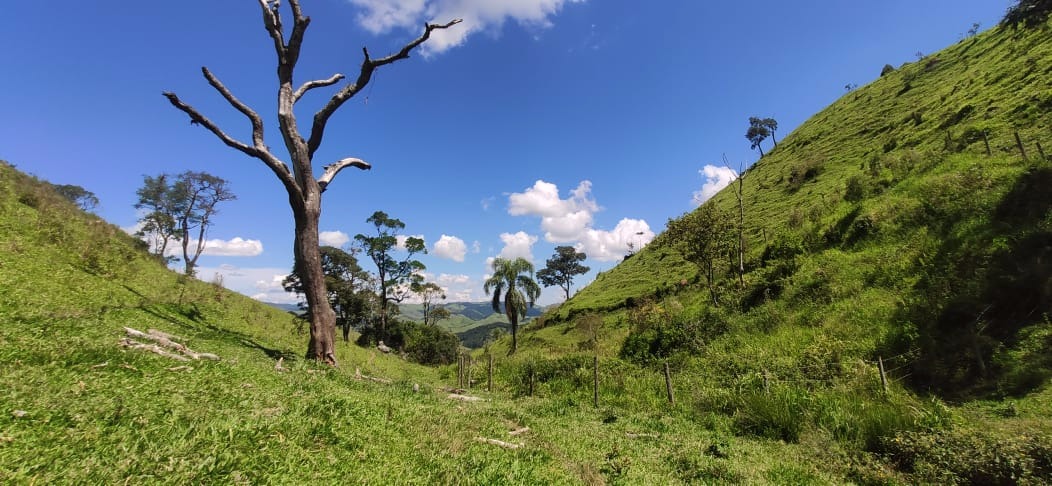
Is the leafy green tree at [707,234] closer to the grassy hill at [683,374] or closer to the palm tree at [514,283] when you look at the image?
the grassy hill at [683,374]

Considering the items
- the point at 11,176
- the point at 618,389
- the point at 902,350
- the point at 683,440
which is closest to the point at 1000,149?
the point at 902,350

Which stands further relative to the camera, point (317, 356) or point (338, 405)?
point (317, 356)

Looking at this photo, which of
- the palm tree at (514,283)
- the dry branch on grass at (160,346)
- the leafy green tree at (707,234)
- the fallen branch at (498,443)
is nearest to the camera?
the fallen branch at (498,443)

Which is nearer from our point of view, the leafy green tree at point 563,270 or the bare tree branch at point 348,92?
the bare tree branch at point 348,92

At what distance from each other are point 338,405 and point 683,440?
8.39 meters

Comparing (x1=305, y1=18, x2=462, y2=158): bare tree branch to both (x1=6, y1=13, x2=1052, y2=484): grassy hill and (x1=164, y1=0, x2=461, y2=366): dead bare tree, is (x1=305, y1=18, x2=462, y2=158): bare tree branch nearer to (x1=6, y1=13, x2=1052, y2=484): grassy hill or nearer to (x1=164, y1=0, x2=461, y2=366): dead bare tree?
(x1=164, y1=0, x2=461, y2=366): dead bare tree

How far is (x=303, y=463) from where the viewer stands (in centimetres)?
428

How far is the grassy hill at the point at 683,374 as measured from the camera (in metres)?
4.48

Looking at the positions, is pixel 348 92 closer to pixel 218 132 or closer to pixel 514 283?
pixel 218 132

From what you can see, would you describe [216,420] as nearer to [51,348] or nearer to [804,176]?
[51,348]

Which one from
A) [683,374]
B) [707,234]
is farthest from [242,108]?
[707,234]

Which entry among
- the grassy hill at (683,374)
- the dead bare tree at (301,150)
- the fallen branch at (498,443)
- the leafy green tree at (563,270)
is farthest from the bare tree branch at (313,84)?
the leafy green tree at (563,270)

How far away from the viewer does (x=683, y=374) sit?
18.2m

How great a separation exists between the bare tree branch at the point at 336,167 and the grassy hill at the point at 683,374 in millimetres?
5724
